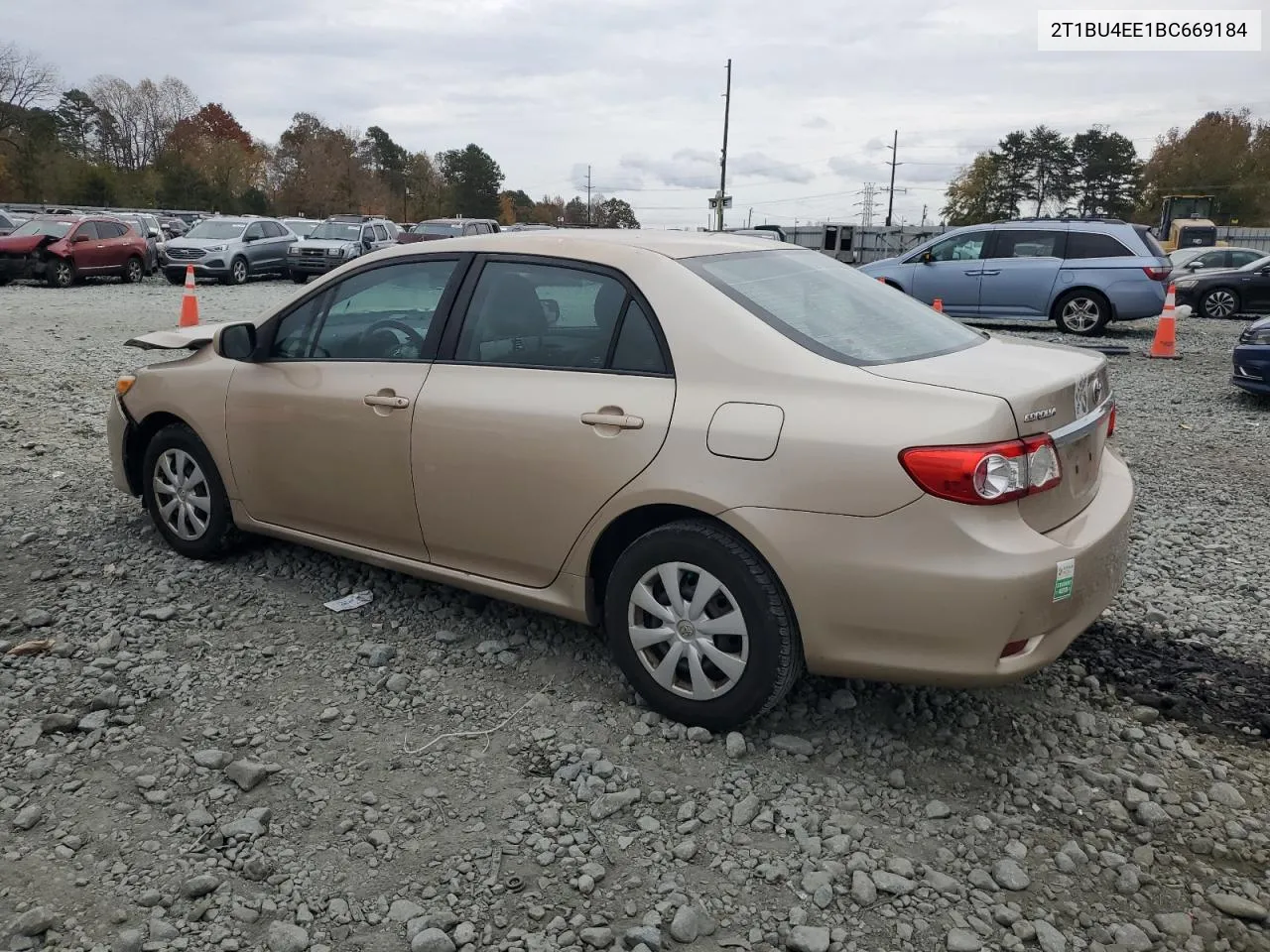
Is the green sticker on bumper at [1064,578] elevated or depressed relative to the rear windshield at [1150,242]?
depressed

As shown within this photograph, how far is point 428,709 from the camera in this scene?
3686mm

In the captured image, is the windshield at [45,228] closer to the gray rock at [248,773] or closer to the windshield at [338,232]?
the windshield at [338,232]

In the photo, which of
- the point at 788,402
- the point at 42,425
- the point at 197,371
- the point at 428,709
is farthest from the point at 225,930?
the point at 42,425

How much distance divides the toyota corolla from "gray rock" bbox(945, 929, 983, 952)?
710 mm

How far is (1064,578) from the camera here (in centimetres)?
302

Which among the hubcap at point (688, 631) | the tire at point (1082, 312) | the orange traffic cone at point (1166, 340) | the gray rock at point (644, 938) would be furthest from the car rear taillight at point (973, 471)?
the tire at point (1082, 312)

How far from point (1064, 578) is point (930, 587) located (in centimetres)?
41

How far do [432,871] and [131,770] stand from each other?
114cm

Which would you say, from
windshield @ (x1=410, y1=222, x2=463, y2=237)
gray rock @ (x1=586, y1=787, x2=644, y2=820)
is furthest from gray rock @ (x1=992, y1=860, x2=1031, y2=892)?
windshield @ (x1=410, y1=222, x2=463, y2=237)

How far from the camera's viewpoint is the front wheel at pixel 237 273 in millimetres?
24312

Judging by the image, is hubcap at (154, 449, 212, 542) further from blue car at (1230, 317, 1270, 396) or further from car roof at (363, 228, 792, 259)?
blue car at (1230, 317, 1270, 396)

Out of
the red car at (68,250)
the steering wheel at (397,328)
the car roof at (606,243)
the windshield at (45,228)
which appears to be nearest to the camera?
the car roof at (606,243)

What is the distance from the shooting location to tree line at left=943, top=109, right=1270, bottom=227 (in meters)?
72.0

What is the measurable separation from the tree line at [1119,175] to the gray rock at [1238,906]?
80113 mm
